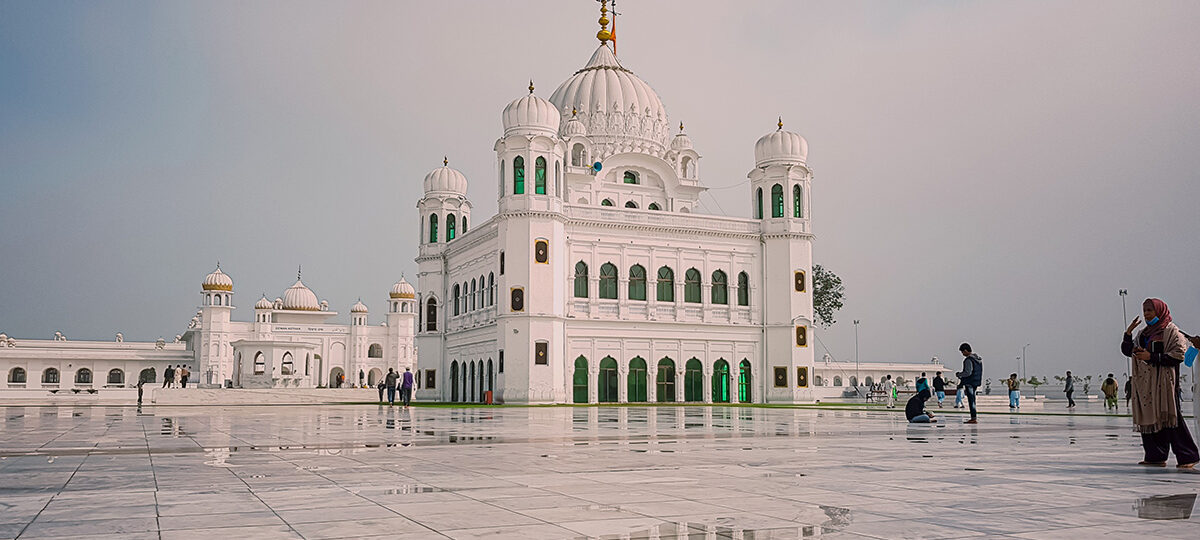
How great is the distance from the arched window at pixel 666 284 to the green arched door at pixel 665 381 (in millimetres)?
2703

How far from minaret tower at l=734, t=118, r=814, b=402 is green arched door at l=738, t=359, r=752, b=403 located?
0.48 m

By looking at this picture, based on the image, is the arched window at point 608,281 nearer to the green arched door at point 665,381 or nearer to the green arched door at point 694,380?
the green arched door at point 665,381

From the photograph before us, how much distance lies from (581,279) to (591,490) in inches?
1363

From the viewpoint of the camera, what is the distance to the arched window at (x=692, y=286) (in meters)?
43.1

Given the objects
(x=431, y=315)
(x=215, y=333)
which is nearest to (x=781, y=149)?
(x=431, y=315)

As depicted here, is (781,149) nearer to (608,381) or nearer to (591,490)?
(608,381)

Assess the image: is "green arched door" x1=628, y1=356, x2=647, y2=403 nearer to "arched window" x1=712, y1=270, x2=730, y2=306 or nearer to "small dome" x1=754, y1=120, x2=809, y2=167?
"arched window" x1=712, y1=270, x2=730, y2=306

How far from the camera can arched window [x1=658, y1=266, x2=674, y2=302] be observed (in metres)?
42.7

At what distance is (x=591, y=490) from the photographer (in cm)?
665

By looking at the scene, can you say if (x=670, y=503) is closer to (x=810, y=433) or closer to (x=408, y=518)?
(x=408, y=518)

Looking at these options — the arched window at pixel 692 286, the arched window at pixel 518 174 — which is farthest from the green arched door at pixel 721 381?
the arched window at pixel 518 174

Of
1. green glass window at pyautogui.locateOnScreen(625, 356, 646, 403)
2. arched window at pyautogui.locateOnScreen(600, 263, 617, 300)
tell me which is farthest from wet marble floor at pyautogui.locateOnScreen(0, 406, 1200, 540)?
arched window at pyautogui.locateOnScreen(600, 263, 617, 300)

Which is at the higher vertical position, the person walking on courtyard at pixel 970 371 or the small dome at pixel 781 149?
the small dome at pixel 781 149

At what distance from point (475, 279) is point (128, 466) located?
35813mm
